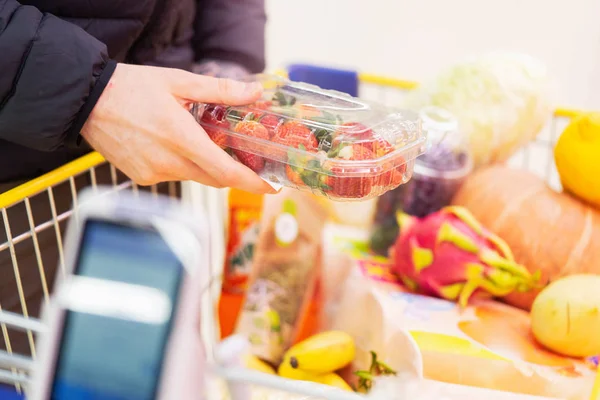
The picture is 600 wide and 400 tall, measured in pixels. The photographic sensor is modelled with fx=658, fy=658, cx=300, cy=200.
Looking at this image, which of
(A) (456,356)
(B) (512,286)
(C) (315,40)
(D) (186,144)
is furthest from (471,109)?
(C) (315,40)

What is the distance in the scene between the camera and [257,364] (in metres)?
0.85

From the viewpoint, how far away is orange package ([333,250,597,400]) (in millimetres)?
655

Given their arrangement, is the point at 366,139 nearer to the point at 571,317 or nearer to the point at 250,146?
the point at 250,146

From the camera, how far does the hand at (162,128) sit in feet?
1.85

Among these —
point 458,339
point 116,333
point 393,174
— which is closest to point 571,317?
point 458,339

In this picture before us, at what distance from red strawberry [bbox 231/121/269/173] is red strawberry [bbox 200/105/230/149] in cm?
1

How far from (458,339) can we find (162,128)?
15.1 inches

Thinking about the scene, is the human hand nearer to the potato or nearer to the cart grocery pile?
the cart grocery pile

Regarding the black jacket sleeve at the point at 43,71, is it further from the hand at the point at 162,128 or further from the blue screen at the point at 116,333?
the blue screen at the point at 116,333

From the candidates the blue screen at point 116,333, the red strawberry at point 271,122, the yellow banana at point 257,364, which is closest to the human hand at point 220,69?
the red strawberry at point 271,122

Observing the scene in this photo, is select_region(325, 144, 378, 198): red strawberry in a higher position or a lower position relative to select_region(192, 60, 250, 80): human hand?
higher

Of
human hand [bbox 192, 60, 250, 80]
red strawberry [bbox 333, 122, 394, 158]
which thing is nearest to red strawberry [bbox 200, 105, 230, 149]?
red strawberry [bbox 333, 122, 394, 158]

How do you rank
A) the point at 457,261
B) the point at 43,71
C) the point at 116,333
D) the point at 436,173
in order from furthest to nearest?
the point at 436,173 → the point at 457,261 → the point at 43,71 → the point at 116,333

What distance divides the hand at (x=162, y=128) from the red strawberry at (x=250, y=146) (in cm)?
2
